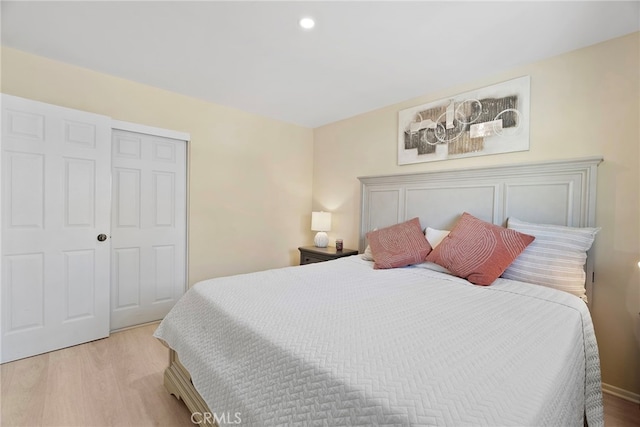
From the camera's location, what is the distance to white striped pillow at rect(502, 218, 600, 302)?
180 centimetres

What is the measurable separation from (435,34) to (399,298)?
1.77 metres

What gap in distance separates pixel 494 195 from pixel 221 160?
2841mm

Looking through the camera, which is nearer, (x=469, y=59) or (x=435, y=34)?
(x=435, y=34)

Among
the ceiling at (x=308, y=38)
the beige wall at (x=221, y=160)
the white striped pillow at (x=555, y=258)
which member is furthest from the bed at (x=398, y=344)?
the beige wall at (x=221, y=160)

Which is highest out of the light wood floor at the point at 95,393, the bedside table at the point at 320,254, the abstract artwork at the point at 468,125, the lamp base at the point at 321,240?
the abstract artwork at the point at 468,125

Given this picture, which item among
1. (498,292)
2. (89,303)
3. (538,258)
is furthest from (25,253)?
(538,258)

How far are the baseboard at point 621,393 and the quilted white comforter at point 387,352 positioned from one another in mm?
842

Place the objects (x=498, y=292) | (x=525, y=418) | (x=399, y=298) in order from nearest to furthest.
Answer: (x=525, y=418) → (x=399, y=298) → (x=498, y=292)

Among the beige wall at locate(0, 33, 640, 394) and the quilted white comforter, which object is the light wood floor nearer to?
the quilted white comforter

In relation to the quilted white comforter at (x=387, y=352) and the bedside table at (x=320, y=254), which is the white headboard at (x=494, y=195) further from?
the quilted white comforter at (x=387, y=352)

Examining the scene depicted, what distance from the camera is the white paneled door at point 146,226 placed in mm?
2688

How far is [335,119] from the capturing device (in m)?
3.76

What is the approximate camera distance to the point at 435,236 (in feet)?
8.24

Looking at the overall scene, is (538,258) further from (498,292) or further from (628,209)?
(628,209)
